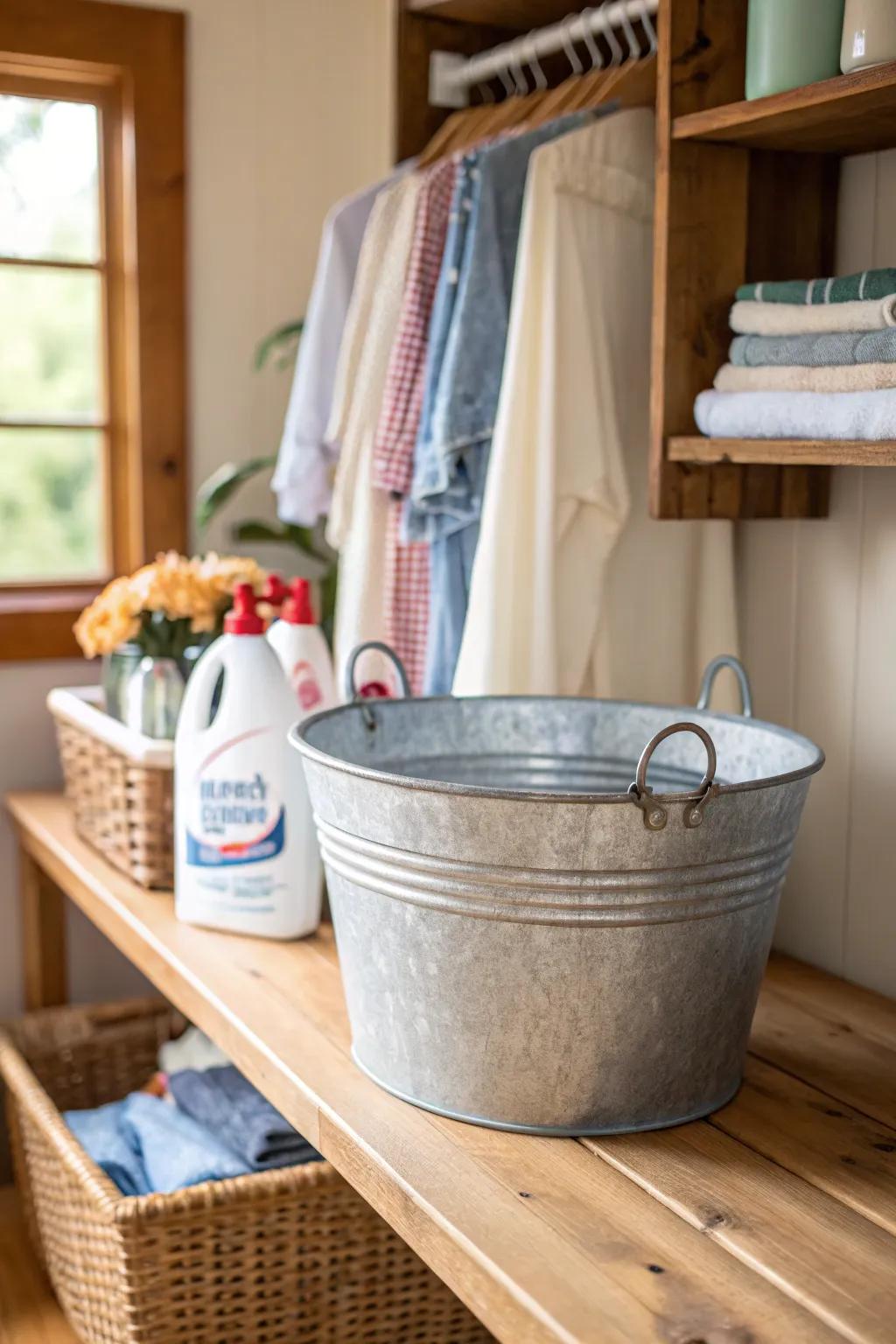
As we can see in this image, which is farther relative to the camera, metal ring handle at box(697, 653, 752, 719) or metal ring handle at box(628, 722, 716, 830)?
metal ring handle at box(697, 653, 752, 719)

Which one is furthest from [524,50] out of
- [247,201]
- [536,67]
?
[247,201]

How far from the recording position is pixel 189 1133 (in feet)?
5.68

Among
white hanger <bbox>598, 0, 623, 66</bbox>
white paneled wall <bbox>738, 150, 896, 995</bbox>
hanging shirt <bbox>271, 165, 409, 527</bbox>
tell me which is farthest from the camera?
hanging shirt <bbox>271, 165, 409, 527</bbox>

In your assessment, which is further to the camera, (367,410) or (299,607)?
(367,410)

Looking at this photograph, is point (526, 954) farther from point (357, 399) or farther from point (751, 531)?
point (357, 399)

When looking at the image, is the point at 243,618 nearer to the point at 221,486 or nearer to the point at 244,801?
the point at 244,801

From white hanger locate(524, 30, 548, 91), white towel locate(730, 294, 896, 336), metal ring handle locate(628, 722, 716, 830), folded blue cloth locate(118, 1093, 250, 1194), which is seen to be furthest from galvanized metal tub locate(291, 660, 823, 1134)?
white hanger locate(524, 30, 548, 91)

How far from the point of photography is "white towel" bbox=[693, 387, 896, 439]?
1209 mm

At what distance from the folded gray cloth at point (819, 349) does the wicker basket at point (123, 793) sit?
31.7 inches

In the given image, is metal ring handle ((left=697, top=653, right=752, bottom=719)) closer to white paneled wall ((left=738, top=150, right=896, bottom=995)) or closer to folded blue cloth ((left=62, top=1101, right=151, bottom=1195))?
white paneled wall ((left=738, top=150, right=896, bottom=995))

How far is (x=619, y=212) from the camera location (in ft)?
5.42

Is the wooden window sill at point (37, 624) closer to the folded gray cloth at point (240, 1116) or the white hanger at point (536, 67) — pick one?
the folded gray cloth at point (240, 1116)

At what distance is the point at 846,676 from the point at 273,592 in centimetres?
73

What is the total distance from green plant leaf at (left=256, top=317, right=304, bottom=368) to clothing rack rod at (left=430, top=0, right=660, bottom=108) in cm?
39
